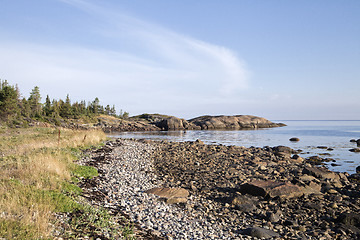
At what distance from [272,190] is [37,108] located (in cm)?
8975

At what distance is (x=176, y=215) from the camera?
9.02 m

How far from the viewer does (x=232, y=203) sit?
10805 mm

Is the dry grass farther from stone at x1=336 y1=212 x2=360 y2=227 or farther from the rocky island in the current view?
the rocky island

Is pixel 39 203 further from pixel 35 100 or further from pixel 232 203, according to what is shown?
pixel 35 100

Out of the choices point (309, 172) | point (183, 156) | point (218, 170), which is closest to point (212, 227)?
point (218, 170)

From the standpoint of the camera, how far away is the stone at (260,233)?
26.0 ft

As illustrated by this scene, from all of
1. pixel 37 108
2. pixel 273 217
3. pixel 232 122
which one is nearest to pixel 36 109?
pixel 37 108

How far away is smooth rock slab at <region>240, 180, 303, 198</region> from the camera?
1163 centimetres

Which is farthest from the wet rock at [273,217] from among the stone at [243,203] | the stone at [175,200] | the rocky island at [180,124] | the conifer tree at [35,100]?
the conifer tree at [35,100]

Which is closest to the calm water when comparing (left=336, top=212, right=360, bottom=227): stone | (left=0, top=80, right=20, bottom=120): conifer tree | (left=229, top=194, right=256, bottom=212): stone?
(left=336, top=212, right=360, bottom=227): stone

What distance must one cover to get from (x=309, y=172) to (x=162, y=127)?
3189 inches

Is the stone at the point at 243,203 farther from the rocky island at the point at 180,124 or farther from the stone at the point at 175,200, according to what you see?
the rocky island at the point at 180,124

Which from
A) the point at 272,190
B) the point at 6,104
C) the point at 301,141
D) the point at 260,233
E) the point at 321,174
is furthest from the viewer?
the point at 6,104

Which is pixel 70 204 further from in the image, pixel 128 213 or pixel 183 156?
pixel 183 156
